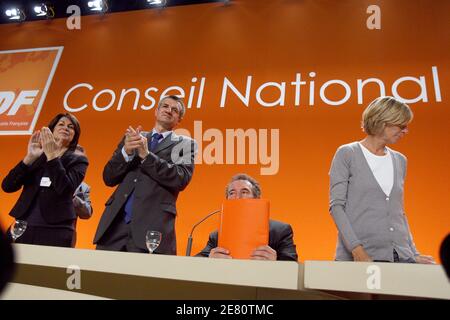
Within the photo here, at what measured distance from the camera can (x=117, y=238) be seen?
85.4 inches

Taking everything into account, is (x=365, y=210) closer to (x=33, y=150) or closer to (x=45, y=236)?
(x=45, y=236)

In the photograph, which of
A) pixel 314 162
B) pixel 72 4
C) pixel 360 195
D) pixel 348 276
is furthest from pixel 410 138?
pixel 72 4

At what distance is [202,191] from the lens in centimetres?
378

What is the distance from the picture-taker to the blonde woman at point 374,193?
168 centimetres

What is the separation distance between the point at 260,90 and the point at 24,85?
84.9 inches

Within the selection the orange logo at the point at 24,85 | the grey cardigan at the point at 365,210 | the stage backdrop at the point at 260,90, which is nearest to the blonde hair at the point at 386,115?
the grey cardigan at the point at 365,210

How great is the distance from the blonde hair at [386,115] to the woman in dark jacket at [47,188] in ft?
4.28

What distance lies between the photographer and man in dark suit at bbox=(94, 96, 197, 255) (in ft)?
7.01

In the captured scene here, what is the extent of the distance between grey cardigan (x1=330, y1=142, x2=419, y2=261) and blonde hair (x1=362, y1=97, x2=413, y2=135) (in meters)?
0.10

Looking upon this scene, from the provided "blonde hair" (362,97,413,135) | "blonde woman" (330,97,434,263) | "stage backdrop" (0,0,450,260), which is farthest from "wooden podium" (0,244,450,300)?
"stage backdrop" (0,0,450,260)

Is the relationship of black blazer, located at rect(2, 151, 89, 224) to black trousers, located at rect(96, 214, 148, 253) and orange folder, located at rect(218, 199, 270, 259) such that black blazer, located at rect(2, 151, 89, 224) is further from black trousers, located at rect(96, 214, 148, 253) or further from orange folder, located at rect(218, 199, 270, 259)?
orange folder, located at rect(218, 199, 270, 259)

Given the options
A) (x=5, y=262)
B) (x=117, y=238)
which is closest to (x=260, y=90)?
(x=117, y=238)

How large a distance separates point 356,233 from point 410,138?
79.1 inches

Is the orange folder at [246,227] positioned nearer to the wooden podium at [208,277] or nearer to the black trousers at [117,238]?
the wooden podium at [208,277]
